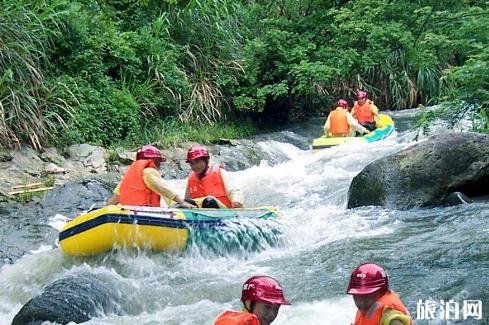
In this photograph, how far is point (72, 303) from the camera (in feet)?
16.7

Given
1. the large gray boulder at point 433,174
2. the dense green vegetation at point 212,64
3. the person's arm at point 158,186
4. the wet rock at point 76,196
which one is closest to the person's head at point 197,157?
the person's arm at point 158,186

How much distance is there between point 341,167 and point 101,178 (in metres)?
3.71

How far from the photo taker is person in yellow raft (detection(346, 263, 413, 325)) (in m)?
3.35

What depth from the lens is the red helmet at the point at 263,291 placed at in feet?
10.3

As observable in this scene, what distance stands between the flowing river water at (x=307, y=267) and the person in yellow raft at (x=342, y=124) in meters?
3.86

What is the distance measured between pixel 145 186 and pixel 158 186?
0.52 feet

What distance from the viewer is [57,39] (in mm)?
11523

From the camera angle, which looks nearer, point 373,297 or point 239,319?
point 239,319

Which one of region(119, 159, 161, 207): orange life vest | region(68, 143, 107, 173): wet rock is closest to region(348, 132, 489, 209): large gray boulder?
region(119, 159, 161, 207): orange life vest

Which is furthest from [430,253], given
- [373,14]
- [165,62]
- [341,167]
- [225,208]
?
[165,62]

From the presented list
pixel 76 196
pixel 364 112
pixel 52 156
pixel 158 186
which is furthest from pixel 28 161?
pixel 364 112

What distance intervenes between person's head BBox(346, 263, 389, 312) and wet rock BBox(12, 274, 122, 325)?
7.93ft

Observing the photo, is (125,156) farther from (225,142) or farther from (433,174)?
(433,174)

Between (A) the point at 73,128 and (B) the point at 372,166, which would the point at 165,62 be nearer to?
(A) the point at 73,128
